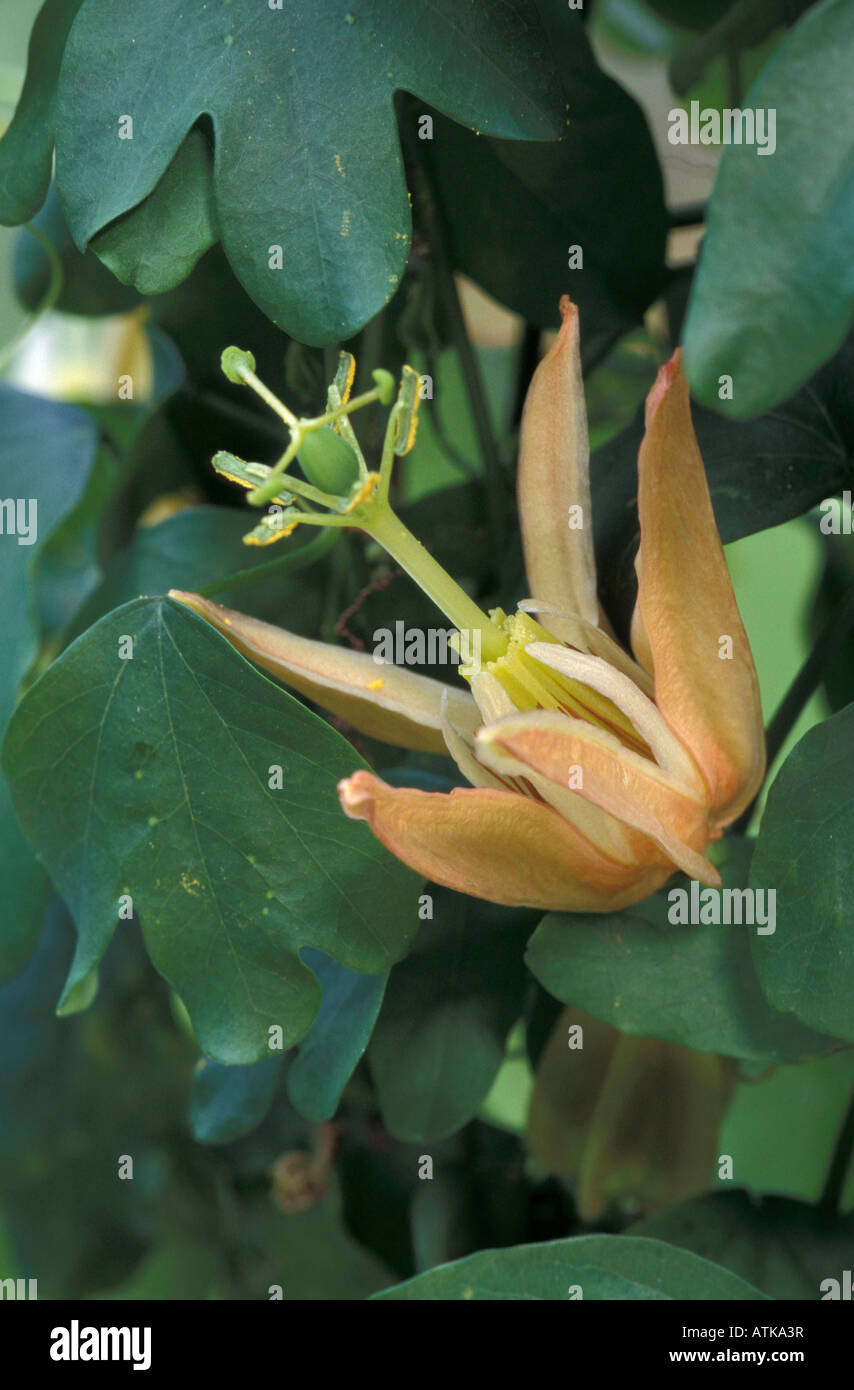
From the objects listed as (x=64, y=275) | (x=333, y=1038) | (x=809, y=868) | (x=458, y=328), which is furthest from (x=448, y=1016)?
(x=64, y=275)

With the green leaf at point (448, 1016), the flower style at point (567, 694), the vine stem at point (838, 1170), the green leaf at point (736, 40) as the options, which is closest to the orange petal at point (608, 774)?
the flower style at point (567, 694)

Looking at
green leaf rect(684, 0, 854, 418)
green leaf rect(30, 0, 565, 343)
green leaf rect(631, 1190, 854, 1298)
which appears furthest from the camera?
green leaf rect(631, 1190, 854, 1298)

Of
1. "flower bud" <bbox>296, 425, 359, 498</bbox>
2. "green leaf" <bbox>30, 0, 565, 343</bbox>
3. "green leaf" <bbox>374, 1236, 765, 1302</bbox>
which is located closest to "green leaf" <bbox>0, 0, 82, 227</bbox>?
"green leaf" <bbox>30, 0, 565, 343</bbox>

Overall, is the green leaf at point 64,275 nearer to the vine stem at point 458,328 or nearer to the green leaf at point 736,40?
the vine stem at point 458,328

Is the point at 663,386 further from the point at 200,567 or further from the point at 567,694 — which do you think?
the point at 200,567

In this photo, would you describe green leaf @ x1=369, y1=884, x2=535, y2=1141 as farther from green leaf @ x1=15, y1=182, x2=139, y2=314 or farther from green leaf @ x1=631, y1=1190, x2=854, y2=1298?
green leaf @ x1=15, y1=182, x2=139, y2=314

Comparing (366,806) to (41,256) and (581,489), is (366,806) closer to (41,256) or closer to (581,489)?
(581,489)
